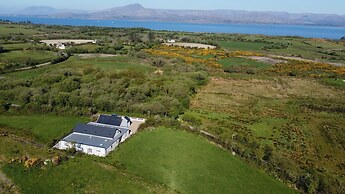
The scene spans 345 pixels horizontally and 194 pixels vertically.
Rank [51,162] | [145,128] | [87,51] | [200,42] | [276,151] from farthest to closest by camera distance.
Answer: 1. [200,42]
2. [87,51]
3. [145,128]
4. [276,151]
5. [51,162]

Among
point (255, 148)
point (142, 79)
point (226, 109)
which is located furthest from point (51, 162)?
point (142, 79)


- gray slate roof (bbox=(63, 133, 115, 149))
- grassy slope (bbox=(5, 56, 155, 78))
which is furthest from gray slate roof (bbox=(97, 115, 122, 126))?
grassy slope (bbox=(5, 56, 155, 78))

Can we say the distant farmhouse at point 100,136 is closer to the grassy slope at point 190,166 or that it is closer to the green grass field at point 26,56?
the grassy slope at point 190,166

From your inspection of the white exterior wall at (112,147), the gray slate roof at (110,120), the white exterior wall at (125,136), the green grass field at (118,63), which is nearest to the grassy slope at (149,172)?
the white exterior wall at (112,147)

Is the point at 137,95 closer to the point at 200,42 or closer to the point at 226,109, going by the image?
the point at 226,109

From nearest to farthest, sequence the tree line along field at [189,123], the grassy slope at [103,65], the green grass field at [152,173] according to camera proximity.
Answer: the green grass field at [152,173], the tree line along field at [189,123], the grassy slope at [103,65]

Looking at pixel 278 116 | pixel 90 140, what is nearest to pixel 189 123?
pixel 90 140

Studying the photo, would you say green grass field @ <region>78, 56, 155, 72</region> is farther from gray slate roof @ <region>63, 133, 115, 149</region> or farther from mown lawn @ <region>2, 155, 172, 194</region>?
mown lawn @ <region>2, 155, 172, 194</region>

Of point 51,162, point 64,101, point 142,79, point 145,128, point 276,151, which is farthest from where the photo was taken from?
point 142,79
